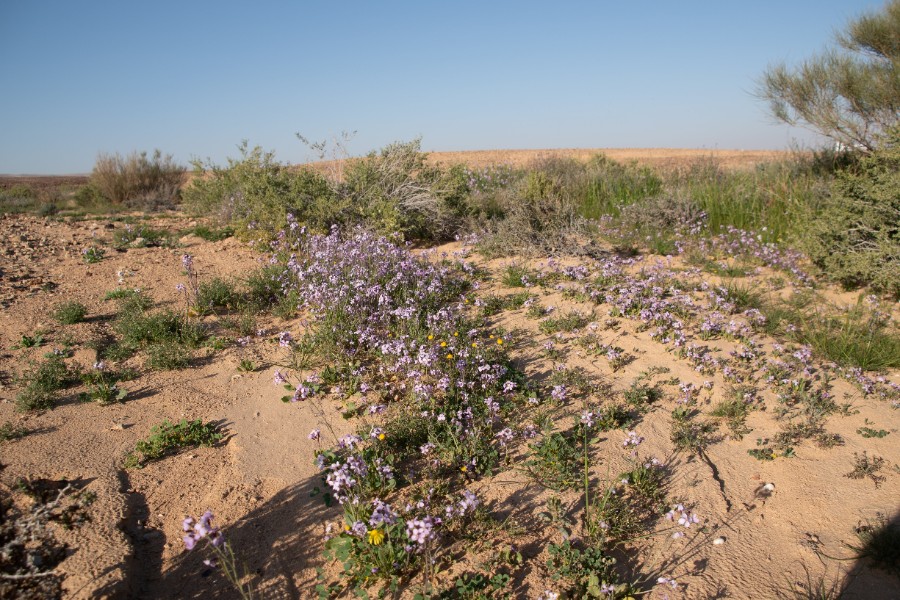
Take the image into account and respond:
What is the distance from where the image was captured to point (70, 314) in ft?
17.8

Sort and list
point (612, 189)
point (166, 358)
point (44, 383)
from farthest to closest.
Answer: point (612, 189) < point (166, 358) < point (44, 383)

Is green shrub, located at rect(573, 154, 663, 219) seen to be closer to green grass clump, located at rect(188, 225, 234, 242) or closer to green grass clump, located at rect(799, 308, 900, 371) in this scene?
green grass clump, located at rect(799, 308, 900, 371)

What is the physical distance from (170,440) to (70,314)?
2.66 meters

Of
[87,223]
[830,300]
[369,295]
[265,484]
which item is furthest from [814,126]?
[87,223]

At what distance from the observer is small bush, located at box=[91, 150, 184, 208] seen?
1433 cm

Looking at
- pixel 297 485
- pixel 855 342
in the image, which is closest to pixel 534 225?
pixel 855 342

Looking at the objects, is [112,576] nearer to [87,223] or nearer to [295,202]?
[295,202]

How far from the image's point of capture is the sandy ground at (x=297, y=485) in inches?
111

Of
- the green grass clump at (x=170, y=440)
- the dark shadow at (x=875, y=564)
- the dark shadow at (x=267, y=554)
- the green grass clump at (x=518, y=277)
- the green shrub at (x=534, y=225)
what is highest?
the green shrub at (x=534, y=225)

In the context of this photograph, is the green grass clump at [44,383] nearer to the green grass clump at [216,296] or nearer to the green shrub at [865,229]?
the green grass clump at [216,296]

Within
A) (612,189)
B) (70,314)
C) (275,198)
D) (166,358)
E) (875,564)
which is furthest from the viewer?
(612,189)

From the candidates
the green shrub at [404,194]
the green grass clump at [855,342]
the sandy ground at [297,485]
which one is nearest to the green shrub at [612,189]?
the green shrub at [404,194]

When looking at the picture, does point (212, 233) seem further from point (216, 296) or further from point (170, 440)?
point (170, 440)

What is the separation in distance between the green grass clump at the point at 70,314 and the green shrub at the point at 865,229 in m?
9.03
